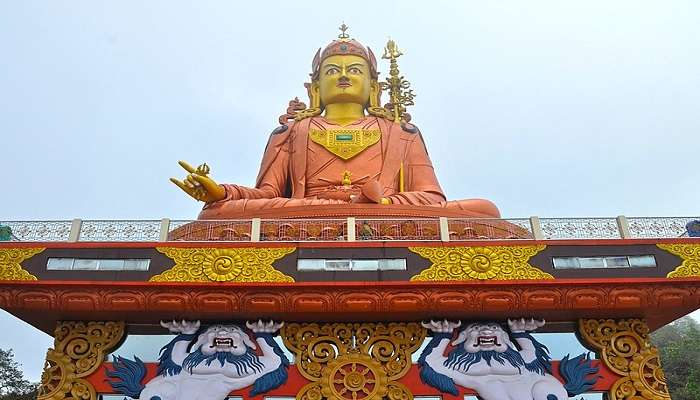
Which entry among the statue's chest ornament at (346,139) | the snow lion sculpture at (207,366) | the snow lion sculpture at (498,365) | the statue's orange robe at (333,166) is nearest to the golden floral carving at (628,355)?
the snow lion sculpture at (498,365)

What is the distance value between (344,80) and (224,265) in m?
6.51

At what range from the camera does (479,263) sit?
23.7 feet

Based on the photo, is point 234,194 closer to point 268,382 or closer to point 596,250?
point 268,382

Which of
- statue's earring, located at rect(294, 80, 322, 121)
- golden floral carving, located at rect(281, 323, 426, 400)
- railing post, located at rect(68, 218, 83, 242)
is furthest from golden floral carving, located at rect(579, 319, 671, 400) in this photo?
statue's earring, located at rect(294, 80, 322, 121)

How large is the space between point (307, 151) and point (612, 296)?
6.38 meters

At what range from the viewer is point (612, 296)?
705 cm

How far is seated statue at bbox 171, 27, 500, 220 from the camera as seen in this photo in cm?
942

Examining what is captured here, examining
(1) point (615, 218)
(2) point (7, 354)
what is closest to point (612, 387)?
(1) point (615, 218)

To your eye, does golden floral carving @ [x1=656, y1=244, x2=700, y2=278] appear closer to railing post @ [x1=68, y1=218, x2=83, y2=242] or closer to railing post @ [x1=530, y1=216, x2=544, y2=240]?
railing post @ [x1=530, y1=216, x2=544, y2=240]

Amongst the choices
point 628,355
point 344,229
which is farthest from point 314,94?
point 628,355

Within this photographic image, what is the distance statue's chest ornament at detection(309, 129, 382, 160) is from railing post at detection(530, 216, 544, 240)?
4.49 m

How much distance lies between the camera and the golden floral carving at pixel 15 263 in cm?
721

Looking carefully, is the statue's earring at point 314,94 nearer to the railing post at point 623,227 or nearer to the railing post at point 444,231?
the railing post at point 444,231

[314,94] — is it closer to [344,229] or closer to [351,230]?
[344,229]
